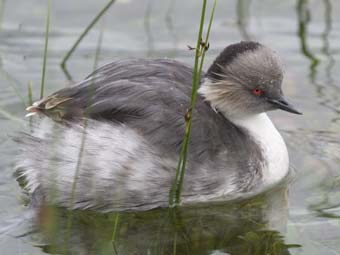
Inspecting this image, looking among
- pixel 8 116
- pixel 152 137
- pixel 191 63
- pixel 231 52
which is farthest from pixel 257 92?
pixel 8 116

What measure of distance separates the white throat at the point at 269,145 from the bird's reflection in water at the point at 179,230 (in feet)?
0.46

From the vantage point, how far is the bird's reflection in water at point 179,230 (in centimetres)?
553

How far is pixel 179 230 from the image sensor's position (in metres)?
5.85

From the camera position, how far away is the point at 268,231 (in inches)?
229

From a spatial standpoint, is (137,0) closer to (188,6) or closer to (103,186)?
(188,6)

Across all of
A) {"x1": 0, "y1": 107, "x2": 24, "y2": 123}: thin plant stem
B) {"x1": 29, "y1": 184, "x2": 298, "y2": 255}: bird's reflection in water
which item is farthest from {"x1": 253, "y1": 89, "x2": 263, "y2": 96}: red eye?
{"x1": 0, "y1": 107, "x2": 24, "y2": 123}: thin plant stem

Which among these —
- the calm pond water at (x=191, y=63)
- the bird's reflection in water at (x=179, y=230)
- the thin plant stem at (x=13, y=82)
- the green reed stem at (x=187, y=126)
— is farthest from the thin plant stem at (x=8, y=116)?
the green reed stem at (x=187, y=126)

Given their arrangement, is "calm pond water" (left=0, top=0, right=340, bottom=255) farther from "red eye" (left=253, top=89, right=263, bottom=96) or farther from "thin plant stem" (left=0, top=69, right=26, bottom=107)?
"red eye" (left=253, top=89, right=263, bottom=96)

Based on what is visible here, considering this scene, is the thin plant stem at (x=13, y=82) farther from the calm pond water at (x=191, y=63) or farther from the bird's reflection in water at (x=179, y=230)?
the bird's reflection in water at (x=179, y=230)

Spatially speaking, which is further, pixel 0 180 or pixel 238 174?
pixel 0 180

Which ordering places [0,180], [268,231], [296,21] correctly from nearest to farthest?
[268,231] < [0,180] < [296,21]

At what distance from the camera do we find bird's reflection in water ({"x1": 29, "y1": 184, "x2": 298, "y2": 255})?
18.1 ft

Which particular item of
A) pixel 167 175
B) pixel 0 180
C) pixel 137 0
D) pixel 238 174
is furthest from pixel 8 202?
pixel 137 0

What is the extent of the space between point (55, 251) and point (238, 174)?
4.51 feet
